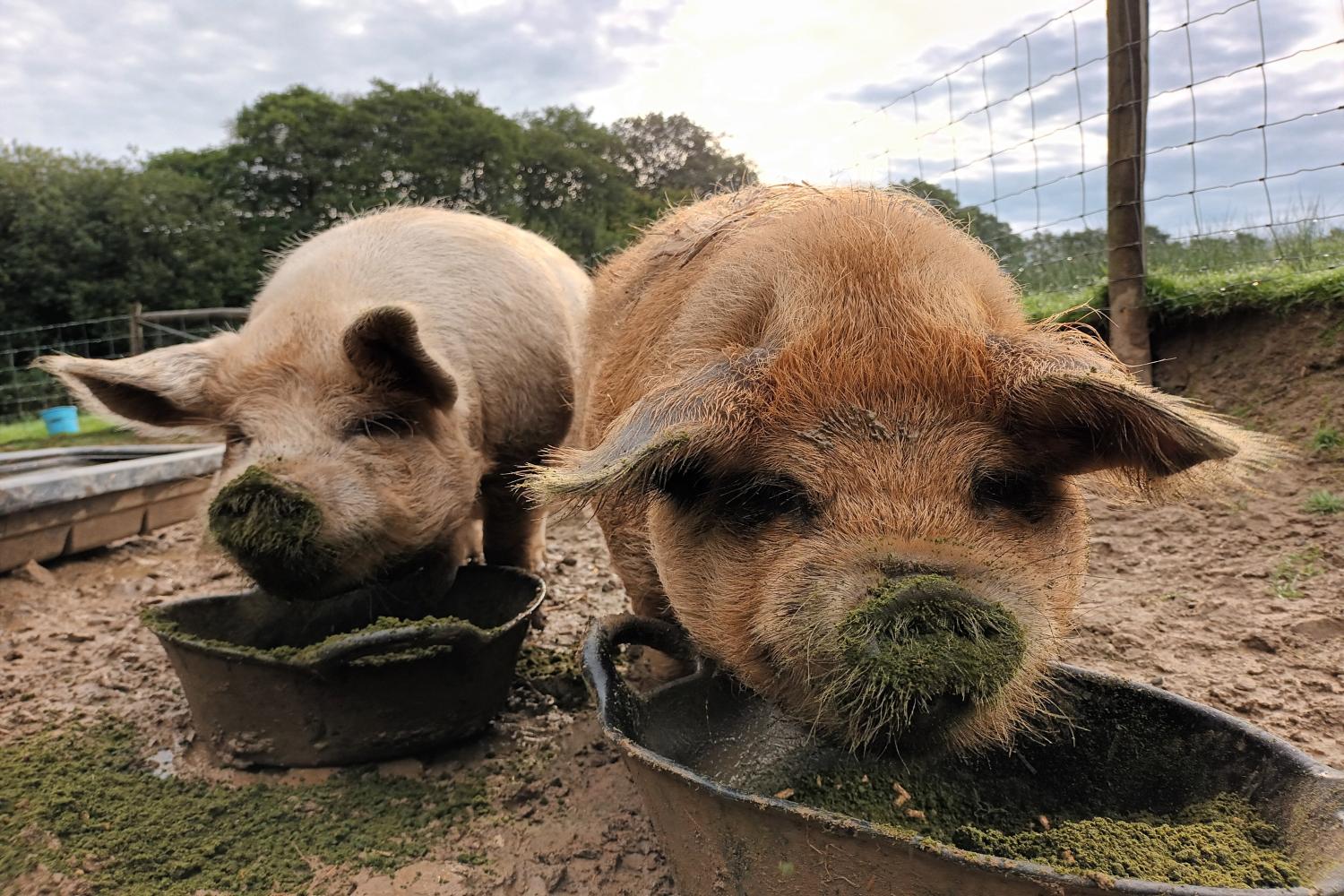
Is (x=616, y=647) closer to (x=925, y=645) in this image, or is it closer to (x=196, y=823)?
(x=925, y=645)

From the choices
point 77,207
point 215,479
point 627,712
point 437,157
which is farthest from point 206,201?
point 627,712

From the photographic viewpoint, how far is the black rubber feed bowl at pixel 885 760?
1.68 meters

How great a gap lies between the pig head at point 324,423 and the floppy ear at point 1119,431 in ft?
8.61

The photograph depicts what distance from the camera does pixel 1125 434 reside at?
2154mm

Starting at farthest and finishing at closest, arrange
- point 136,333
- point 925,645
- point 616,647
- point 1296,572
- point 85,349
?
point 85,349 < point 136,333 < point 1296,572 < point 616,647 < point 925,645

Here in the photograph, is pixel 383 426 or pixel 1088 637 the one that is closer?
pixel 1088 637

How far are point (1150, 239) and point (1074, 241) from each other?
2.91ft

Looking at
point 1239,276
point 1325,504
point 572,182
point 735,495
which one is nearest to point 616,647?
point 735,495

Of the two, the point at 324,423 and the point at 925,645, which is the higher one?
the point at 324,423

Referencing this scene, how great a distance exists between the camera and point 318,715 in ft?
11.4

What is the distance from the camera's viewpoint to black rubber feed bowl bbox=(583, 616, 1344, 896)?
5.52 feet

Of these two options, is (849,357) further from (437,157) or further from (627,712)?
(437,157)

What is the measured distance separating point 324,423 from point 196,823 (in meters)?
1.68

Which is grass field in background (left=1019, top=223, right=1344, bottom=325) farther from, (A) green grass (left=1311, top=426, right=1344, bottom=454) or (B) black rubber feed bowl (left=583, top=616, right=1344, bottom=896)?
(B) black rubber feed bowl (left=583, top=616, right=1344, bottom=896)
